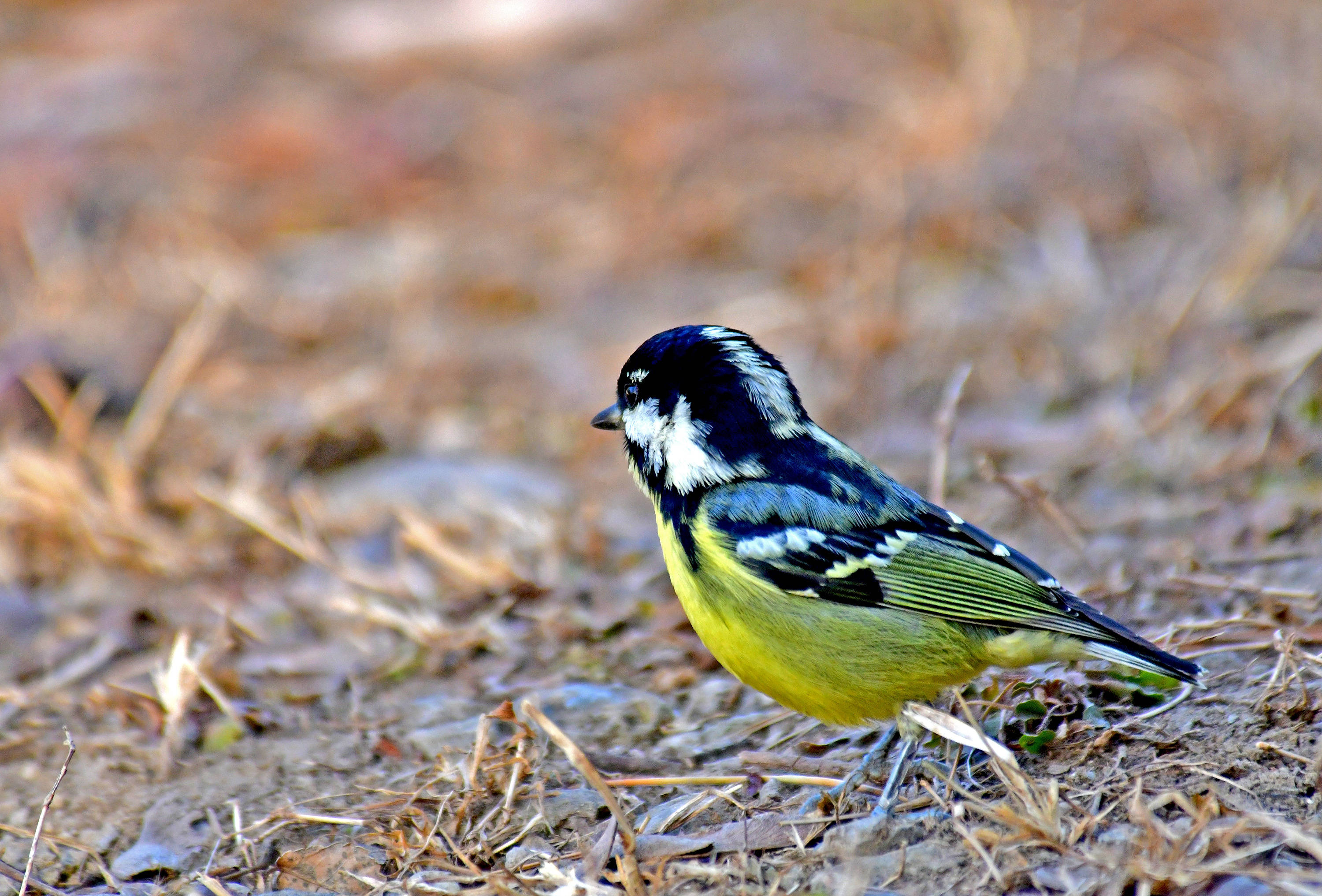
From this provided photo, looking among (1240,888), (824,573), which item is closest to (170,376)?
(824,573)

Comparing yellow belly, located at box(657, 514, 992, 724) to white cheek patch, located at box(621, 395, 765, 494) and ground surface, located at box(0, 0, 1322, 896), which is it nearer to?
ground surface, located at box(0, 0, 1322, 896)

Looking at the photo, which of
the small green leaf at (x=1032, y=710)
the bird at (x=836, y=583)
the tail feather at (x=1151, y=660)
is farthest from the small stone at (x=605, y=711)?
the tail feather at (x=1151, y=660)

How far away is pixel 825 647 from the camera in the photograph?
348cm

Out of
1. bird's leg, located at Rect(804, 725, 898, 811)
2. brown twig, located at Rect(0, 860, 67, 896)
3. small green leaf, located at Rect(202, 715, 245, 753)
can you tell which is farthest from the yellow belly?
brown twig, located at Rect(0, 860, 67, 896)

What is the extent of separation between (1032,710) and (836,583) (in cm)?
64

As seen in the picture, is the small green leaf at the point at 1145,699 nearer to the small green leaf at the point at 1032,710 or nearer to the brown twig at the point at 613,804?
the small green leaf at the point at 1032,710

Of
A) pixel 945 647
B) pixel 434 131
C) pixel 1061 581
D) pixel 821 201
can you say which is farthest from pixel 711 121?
pixel 945 647

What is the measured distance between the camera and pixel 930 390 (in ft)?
21.1

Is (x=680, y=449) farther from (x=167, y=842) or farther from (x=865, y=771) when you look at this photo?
(x=167, y=842)

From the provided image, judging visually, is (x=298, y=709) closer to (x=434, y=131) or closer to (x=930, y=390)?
(x=930, y=390)

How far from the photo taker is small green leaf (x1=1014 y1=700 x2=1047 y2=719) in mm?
3514

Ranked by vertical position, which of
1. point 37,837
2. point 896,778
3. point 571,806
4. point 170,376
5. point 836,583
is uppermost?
point 836,583

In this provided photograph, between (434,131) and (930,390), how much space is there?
5270 millimetres

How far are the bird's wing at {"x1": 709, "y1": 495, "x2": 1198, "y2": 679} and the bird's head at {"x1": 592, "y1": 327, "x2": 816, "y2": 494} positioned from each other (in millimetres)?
278
